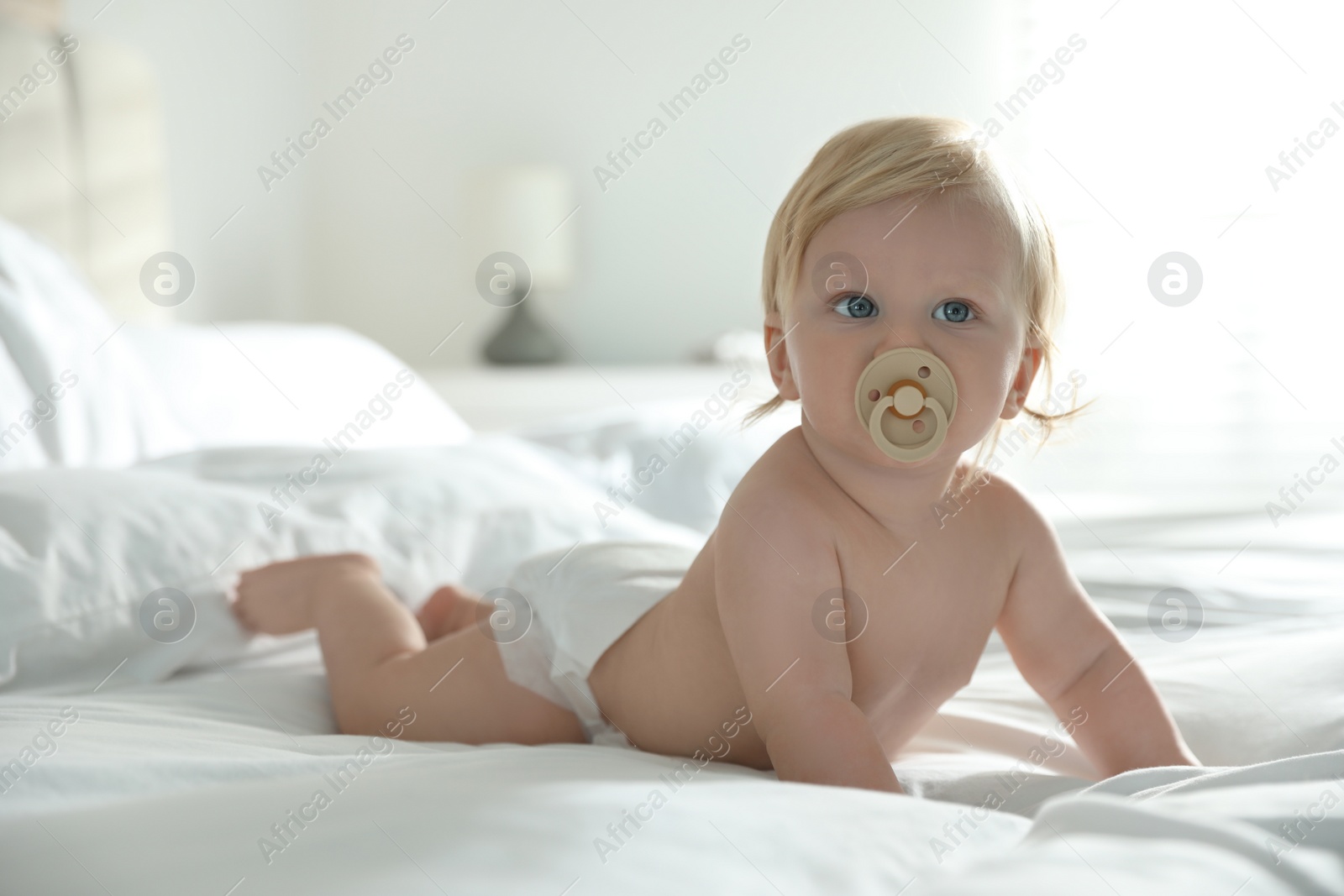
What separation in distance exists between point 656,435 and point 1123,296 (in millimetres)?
1935

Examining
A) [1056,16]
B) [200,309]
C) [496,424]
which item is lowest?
[200,309]

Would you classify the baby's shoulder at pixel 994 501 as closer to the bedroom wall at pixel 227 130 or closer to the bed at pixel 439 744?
the bed at pixel 439 744

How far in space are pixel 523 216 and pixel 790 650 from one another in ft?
7.82

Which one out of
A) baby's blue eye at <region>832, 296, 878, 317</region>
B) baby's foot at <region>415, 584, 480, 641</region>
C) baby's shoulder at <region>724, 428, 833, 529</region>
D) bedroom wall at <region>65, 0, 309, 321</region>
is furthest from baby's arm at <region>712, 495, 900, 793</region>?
bedroom wall at <region>65, 0, 309, 321</region>

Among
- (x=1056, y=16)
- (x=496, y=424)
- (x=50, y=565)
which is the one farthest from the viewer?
(x=1056, y=16)

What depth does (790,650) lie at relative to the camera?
24.3 inches

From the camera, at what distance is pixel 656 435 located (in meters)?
1.48

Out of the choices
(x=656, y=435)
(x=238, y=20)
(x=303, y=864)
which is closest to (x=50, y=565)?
(x=303, y=864)

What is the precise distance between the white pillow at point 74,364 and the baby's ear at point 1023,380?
915 millimetres

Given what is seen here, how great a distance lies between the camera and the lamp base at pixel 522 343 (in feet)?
9.75

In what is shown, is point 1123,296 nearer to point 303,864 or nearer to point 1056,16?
point 1056,16

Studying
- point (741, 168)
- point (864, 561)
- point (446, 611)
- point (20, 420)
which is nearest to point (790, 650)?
point (864, 561)

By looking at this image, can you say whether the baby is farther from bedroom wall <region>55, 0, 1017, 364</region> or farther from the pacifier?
bedroom wall <region>55, 0, 1017, 364</region>

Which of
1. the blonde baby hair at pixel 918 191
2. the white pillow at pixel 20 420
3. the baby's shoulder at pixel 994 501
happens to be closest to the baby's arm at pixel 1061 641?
the baby's shoulder at pixel 994 501
